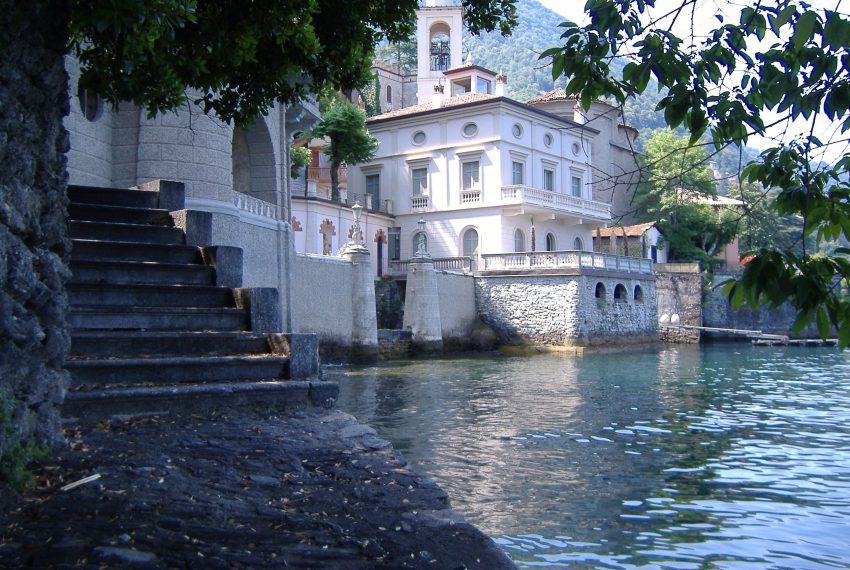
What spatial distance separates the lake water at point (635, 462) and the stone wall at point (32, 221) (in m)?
3.55

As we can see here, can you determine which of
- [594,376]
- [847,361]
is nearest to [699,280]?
[847,361]

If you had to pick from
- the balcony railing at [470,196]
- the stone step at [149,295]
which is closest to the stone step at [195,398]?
the stone step at [149,295]

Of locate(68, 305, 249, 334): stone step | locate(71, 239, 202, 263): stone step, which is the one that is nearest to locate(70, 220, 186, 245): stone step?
locate(71, 239, 202, 263): stone step

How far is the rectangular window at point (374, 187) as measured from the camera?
149 feet

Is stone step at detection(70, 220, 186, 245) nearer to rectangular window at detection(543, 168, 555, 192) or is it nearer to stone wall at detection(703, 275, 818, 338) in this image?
rectangular window at detection(543, 168, 555, 192)

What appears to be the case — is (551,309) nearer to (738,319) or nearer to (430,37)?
(738,319)

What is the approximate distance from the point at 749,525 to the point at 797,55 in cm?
475

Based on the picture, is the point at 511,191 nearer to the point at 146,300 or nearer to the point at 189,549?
the point at 146,300

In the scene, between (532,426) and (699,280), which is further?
(699,280)

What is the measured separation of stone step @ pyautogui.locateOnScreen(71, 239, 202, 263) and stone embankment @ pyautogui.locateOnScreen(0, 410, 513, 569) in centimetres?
311

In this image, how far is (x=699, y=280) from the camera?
47.9 metres

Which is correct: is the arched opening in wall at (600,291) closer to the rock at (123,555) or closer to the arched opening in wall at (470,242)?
the arched opening in wall at (470,242)

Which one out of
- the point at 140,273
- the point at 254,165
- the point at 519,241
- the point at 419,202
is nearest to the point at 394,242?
the point at 419,202

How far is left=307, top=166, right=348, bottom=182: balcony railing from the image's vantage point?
1870 inches
